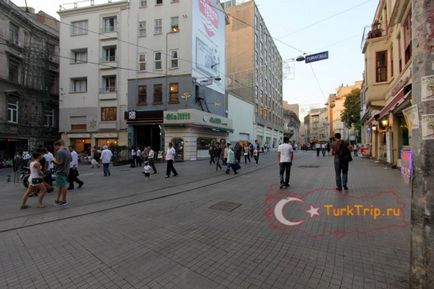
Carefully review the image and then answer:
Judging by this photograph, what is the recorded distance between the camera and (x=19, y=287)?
10.3 ft

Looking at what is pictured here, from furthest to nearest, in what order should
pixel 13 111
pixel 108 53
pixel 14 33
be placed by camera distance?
pixel 108 53
pixel 13 111
pixel 14 33

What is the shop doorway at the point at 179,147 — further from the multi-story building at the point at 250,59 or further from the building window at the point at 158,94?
the multi-story building at the point at 250,59

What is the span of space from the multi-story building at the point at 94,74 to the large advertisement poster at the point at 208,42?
769 centimetres

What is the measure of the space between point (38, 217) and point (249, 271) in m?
5.48

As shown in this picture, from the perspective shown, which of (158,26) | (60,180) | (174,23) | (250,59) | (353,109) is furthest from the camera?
(353,109)

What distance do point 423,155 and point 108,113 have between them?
30738 mm

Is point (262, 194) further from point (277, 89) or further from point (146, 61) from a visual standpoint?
point (277, 89)

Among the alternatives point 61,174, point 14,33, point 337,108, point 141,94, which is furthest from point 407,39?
point 337,108

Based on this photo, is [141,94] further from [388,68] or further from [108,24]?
[388,68]

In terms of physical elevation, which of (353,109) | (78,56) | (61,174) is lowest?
(61,174)

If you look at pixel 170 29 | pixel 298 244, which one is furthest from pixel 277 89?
pixel 298 244

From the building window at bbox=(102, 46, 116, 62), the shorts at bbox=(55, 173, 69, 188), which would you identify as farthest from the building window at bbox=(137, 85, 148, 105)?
the shorts at bbox=(55, 173, 69, 188)

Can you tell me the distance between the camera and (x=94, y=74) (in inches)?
1160

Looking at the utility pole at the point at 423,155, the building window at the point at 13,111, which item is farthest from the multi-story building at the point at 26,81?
the utility pole at the point at 423,155
